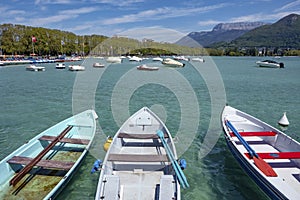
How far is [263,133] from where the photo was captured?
1027cm

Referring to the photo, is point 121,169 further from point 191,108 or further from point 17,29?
point 17,29

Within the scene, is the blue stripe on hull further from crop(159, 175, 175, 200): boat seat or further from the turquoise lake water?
crop(159, 175, 175, 200): boat seat

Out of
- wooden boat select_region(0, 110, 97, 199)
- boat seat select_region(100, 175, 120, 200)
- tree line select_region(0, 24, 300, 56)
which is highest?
tree line select_region(0, 24, 300, 56)

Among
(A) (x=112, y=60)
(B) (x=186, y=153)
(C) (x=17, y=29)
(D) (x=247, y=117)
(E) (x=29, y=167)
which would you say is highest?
(C) (x=17, y=29)

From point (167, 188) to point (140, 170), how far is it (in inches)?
92.5

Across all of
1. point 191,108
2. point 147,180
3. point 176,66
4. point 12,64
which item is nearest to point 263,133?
point 147,180

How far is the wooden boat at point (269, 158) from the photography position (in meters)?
6.75

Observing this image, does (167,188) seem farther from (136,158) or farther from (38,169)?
(38,169)

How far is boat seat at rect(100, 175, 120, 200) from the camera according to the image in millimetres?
5689

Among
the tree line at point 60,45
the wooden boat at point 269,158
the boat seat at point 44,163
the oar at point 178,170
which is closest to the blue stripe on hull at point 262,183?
the wooden boat at point 269,158

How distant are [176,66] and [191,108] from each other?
2092 inches

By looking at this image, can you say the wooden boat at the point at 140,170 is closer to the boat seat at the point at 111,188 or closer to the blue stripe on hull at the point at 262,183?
the boat seat at the point at 111,188

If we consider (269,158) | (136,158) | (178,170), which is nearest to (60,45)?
(136,158)

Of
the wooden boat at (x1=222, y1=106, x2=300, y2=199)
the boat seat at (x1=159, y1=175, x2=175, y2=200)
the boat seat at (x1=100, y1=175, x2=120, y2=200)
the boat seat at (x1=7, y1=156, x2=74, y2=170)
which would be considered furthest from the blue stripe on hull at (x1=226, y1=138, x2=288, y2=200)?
the boat seat at (x1=7, y1=156, x2=74, y2=170)
